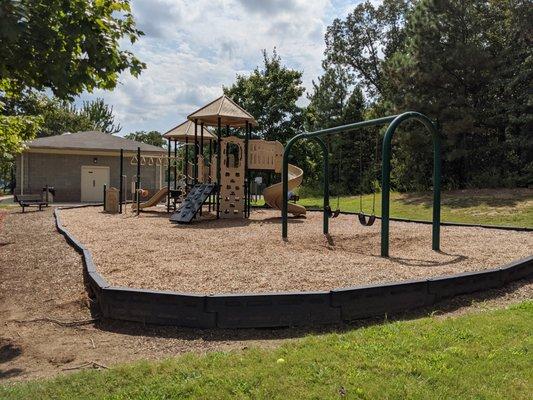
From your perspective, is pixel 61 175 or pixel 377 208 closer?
pixel 377 208

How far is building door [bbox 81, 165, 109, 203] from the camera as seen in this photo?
2959 centimetres

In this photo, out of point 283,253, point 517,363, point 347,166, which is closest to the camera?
point 517,363

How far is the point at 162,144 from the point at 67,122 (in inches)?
986

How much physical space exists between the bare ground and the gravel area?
73cm

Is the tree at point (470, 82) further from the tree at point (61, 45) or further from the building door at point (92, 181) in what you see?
the tree at point (61, 45)

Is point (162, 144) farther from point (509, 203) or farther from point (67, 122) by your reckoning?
point (509, 203)

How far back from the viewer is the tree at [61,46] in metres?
4.00

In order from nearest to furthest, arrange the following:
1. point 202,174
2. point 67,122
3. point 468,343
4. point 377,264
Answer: point 468,343 < point 377,264 < point 202,174 < point 67,122

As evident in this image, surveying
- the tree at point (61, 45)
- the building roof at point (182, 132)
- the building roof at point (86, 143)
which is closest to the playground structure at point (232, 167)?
the building roof at point (182, 132)

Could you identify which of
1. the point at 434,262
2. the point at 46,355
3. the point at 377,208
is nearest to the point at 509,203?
the point at 377,208

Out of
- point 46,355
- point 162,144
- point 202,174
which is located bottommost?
Result: point 46,355

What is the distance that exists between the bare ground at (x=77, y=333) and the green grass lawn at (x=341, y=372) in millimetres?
482

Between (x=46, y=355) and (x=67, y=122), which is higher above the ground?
(x=67, y=122)

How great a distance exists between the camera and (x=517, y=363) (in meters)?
3.63
